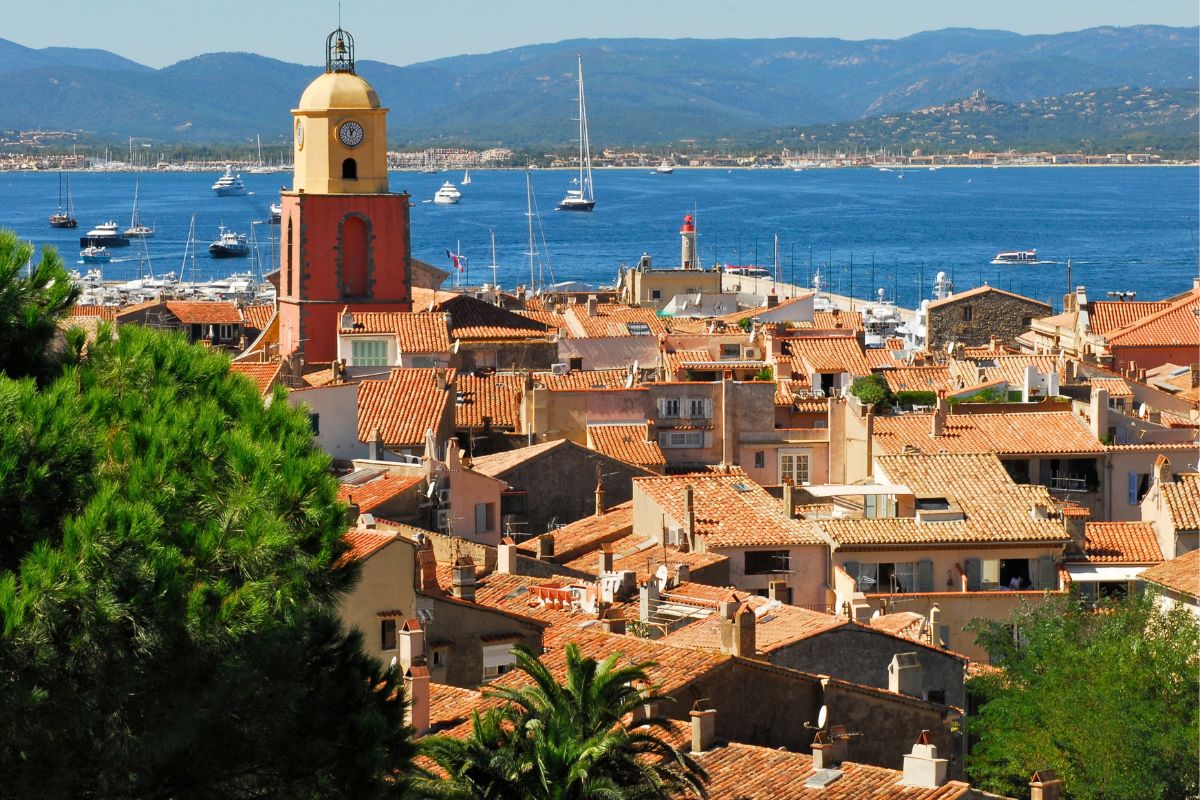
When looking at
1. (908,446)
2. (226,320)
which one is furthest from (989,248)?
(908,446)

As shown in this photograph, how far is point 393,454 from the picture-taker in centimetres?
3053

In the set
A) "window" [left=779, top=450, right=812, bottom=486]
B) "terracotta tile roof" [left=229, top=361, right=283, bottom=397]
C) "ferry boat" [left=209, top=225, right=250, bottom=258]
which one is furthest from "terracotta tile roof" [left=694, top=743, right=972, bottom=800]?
"ferry boat" [left=209, top=225, right=250, bottom=258]

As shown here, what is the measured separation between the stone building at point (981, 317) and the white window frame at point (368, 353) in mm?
22157

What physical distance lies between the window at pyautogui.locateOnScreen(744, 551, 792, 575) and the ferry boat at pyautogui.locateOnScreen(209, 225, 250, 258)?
120431mm

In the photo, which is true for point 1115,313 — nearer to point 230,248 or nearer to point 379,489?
point 379,489

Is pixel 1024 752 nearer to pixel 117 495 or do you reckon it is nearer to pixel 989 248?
pixel 117 495

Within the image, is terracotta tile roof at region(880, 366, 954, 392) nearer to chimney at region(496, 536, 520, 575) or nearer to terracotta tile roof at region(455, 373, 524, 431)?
terracotta tile roof at region(455, 373, 524, 431)

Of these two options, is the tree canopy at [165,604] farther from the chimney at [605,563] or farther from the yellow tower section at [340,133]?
the yellow tower section at [340,133]

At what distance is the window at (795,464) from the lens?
34250 millimetres

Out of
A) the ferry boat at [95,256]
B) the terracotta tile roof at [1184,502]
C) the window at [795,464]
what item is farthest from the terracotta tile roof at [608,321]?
the ferry boat at [95,256]

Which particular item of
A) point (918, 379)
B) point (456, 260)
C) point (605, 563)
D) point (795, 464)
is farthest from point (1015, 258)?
point (605, 563)

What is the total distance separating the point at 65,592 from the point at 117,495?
0.80 metres

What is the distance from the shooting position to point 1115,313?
54.6 m

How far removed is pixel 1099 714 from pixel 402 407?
47.4 ft
